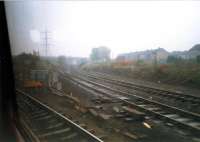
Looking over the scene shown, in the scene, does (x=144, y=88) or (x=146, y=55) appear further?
(x=144, y=88)

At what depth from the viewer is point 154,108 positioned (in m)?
3.41

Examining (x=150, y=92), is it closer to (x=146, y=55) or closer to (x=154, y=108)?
(x=154, y=108)

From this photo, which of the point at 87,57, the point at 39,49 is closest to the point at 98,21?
the point at 87,57

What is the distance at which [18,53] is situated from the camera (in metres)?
4.59

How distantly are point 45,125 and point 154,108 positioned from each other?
5.71ft

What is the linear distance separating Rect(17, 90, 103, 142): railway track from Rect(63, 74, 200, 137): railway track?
73cm

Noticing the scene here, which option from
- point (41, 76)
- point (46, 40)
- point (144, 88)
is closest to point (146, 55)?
point (144, 88)

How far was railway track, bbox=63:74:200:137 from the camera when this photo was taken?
9.41 ft

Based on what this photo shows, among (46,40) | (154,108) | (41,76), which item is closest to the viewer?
(154,108)

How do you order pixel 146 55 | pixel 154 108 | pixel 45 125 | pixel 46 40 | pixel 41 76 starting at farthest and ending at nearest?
1. pixel 41 76
2. pixel 46 40
3. pixel 45 125
4. pixel 154 108
5. pixel 146 55

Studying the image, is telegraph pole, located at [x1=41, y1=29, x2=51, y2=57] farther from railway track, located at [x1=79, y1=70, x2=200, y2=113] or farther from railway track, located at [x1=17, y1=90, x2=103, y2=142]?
railway track, located at [x1=17, y1=90, x2=103, y2=142]

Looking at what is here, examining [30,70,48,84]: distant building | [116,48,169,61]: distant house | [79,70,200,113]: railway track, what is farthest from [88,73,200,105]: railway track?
[30,70,48,84]: distant building

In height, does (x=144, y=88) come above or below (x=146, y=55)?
below

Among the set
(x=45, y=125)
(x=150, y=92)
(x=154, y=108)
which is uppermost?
(x=150, y=92)
